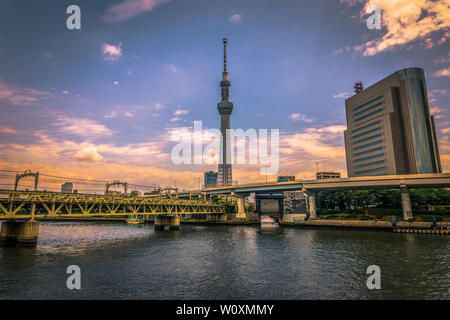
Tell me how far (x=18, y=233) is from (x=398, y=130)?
173724 millimetres

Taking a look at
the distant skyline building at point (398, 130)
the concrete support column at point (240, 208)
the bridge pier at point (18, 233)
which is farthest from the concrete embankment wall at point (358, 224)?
the bridge pier at point (18, 233)

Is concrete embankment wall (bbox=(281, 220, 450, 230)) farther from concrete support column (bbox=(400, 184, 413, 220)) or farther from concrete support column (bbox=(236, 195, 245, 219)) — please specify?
concrete support column (bbox=(236, 195, 245, 219))

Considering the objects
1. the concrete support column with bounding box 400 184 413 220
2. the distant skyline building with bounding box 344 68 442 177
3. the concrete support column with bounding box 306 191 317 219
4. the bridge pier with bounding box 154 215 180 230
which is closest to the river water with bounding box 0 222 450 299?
the concrete support column with bounding box 400 184 413 220

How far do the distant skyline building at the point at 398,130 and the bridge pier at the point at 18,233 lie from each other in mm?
158427

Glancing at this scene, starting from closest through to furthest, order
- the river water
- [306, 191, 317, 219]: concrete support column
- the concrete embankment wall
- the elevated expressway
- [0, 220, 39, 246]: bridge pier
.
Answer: the river water < [0, 220, 39, 246]: bridge pier < the concrete embankment wall < the elevated expressway < [306, 191, 317, 219]: concrete support column

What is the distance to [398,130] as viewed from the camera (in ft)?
462

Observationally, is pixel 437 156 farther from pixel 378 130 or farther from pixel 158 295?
pixel 158 295

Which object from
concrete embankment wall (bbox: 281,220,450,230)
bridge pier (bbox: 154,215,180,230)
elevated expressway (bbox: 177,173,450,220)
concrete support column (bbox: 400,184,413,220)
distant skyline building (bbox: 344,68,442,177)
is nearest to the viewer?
concrete embankment wall (bbox: 281,220,450,230)

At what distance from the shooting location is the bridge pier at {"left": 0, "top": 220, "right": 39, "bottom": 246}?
47156 millimetres

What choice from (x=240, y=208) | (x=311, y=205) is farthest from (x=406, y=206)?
(x=240, y=208)

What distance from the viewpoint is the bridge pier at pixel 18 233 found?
155ft

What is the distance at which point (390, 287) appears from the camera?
2386 cm

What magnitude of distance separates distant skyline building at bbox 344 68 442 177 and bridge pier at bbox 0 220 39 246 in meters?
158

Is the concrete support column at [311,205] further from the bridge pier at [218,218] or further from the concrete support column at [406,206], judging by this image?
the bridge pier at [218,218]
